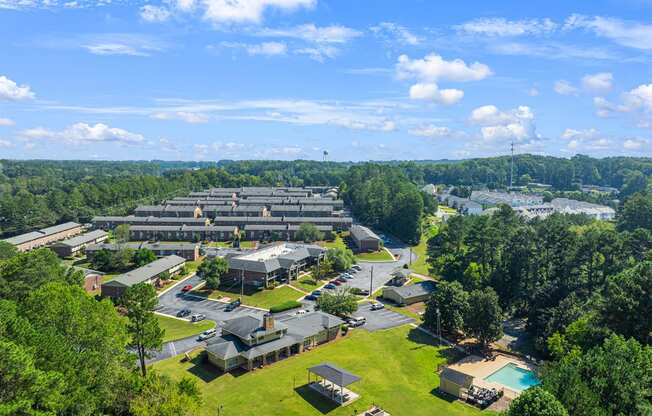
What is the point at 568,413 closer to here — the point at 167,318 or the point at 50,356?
the point at 50,356

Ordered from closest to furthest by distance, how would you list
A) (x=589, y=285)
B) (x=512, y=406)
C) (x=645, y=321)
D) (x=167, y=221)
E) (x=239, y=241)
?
(x=512, y=406) < (x=645, y=321) < (x=589, y=285) < (x=239, y=241) < (x=167, y=221)

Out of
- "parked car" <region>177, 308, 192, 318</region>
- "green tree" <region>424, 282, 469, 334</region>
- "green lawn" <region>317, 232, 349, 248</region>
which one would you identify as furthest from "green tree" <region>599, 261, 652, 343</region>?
"green lawn" <region>317, 232, 349, 248</region>

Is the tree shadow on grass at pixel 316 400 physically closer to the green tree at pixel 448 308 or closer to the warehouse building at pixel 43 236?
the green tree at pixel 448 308

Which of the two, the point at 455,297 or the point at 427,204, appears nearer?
the point at 455,297

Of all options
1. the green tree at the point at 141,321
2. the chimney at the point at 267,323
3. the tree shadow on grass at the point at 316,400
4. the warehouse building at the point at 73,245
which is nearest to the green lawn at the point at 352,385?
the tree shadow on grass at the point at 316,400

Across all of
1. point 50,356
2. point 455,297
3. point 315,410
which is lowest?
point 315,410

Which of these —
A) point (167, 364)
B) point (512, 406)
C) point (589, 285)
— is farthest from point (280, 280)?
point (512, 406)

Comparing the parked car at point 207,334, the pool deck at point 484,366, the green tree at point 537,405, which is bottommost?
the pool deck at point 484,366
